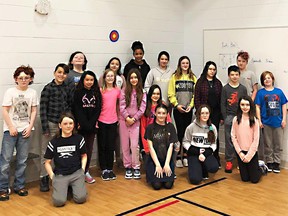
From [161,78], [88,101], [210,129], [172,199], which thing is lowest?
[172,199]

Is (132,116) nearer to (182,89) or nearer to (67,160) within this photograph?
(182,89)

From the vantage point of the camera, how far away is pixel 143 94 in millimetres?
4164

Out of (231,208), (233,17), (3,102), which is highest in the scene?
(233,17)

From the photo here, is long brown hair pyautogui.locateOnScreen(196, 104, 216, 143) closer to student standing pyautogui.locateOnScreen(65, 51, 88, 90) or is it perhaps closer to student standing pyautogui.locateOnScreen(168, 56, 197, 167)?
student standing pyautogui.locateOnScreen(168, 56, 197, 167)

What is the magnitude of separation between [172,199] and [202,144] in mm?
852

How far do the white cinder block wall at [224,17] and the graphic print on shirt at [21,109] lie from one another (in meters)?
2.85

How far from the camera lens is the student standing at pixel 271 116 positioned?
4.35 m

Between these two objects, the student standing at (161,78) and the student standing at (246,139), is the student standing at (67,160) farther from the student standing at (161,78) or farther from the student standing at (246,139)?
the student standing at (246,139)

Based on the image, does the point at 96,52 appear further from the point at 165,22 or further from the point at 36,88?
the point at 165,22

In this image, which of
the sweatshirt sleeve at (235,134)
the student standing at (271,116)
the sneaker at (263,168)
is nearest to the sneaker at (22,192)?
the sweatshirt sleeve at (235,134)

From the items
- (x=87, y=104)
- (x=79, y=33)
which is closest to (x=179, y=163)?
(x=87, y=104)

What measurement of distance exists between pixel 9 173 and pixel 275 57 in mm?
3489

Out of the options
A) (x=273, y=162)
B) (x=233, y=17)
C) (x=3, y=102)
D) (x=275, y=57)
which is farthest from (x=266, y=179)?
(x=3, y=102)

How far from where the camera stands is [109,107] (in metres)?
4.10
